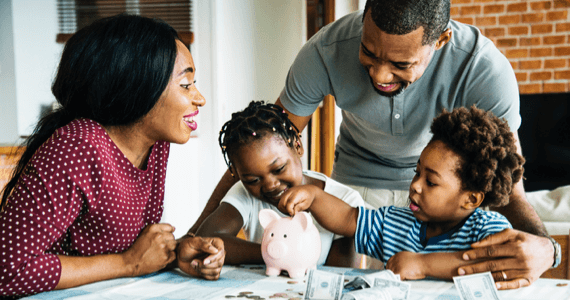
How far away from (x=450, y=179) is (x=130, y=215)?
0.74 metres

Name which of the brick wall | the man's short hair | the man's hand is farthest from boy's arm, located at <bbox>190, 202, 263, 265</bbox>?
the brick wall

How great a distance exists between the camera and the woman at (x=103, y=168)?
0.92m

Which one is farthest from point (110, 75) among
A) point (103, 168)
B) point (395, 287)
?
point (395, 287)

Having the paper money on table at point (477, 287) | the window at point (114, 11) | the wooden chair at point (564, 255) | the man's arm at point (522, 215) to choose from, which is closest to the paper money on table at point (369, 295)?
the paper money on table at point (477, 287)

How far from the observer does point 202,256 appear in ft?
3.61

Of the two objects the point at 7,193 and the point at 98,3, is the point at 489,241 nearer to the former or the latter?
the point at 7,193

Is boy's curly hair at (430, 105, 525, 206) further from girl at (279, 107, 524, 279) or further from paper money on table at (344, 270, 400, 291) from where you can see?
paper money on table at (344, 270, 400, 291)

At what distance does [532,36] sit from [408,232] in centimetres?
370

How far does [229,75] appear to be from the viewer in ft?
11.9

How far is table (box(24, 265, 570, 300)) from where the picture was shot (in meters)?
0.91

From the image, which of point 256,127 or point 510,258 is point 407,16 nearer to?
point 256,127

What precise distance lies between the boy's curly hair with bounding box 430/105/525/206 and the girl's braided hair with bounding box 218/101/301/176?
458 mm

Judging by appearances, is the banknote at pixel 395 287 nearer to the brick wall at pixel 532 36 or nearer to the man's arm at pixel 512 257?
the man's arm at pixel 512 257

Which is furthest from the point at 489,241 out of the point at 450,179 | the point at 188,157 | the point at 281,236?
the point at 188,157
